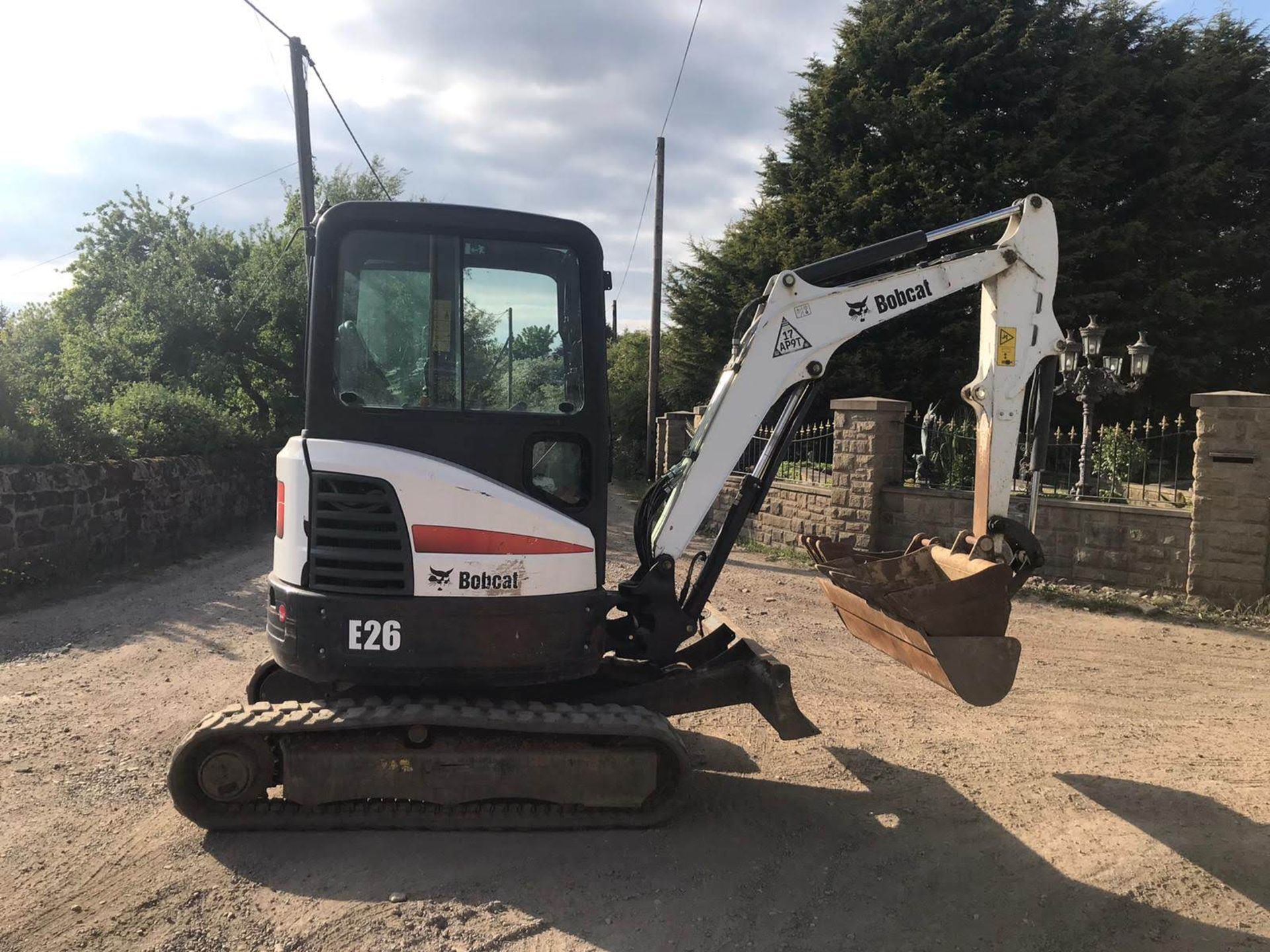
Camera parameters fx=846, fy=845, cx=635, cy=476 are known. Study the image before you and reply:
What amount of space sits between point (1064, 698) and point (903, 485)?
4.63 m

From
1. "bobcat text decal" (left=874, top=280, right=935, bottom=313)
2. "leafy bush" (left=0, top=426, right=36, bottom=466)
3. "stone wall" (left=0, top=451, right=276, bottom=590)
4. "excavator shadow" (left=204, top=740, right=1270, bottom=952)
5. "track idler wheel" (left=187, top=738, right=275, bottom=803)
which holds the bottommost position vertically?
"excavator shadow" (left=204, top=740, right=1270, bottom=952)

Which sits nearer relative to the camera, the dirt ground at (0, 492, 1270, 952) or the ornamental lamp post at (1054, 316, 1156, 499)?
the dirt ground at (0, 492, 1270, 952)

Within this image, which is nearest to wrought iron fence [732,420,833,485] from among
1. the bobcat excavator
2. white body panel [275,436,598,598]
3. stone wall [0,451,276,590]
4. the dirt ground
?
the dirt ground

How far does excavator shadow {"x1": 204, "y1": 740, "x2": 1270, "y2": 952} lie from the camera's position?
3152 millimetres

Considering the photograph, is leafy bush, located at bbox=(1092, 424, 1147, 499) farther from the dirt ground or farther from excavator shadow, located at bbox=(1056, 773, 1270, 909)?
excavator shadow, located at bbox=(1056, 773, 1270, 909)

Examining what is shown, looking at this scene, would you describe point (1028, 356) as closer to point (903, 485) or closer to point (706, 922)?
point (706, 922)

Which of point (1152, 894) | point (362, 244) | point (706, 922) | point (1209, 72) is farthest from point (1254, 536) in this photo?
point (1209, 72)

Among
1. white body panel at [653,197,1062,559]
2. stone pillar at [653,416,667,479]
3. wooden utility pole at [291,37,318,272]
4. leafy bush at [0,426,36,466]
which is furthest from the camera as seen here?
stone pillar at [653,416,667,479]

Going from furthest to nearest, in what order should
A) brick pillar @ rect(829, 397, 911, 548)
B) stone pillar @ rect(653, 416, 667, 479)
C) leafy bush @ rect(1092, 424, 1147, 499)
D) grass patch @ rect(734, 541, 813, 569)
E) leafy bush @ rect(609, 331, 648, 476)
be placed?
leafy bush @ rect(609, 331, 648, 476)
stone pillar @ rect(653, 416, 667, 479)
grass patch @ rect(734, 541, 813, 569)
leafy bush @ rect(1092, 424, 1147, 499)
brick pillar @ rect(829, 397, 911, 548)

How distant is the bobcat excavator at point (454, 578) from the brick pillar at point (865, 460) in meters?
6.23

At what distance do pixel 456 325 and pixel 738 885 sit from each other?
2663mm

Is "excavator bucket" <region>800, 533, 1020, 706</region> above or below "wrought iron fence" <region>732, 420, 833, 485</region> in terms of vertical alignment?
below

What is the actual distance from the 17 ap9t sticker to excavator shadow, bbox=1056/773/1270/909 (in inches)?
141

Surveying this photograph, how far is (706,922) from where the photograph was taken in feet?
10.5
